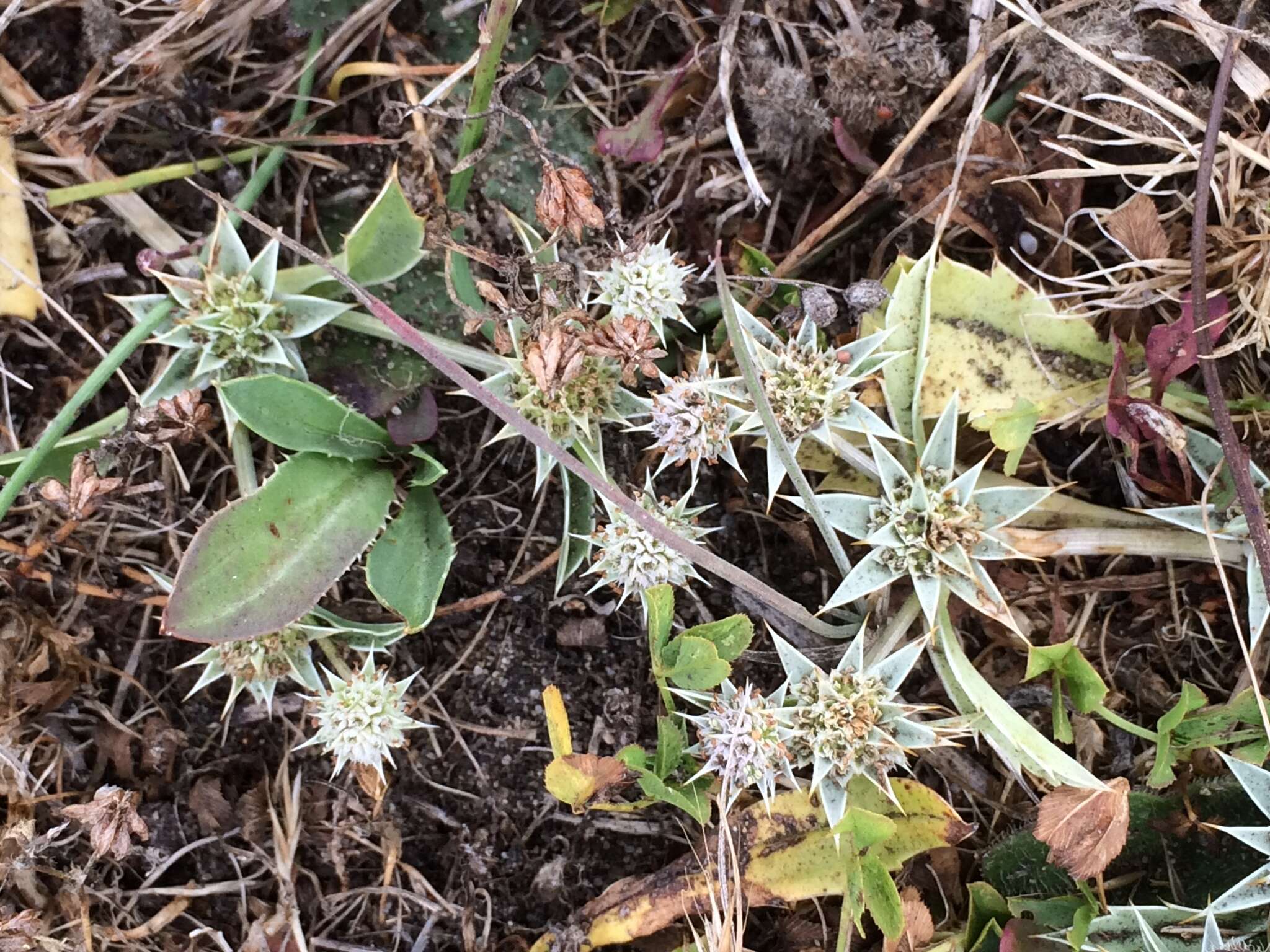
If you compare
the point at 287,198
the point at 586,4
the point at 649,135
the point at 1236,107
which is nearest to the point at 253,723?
the point at 287,198

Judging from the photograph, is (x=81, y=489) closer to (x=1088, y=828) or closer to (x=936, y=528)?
(x=936, y=528)

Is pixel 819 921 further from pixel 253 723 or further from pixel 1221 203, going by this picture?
pixel 1221 203

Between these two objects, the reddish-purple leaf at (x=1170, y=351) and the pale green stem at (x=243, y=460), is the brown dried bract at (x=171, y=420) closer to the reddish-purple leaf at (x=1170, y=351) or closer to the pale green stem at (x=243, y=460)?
the pale green stem at (x=243, y=460)

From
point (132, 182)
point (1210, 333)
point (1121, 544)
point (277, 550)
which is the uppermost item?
point (132, 182)

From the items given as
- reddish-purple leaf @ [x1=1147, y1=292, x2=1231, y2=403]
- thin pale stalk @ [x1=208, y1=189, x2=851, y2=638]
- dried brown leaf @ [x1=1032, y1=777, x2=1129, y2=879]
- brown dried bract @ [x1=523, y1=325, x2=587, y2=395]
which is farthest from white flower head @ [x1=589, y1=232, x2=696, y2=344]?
dried brown leaf @ [x1=1032, y1=777, x2=1129, y2=879]

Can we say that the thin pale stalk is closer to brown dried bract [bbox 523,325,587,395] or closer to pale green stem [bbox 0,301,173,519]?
brown dried bract [bbox 523,325,587,395]

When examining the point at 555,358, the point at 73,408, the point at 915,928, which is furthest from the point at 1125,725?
the point at 73,408

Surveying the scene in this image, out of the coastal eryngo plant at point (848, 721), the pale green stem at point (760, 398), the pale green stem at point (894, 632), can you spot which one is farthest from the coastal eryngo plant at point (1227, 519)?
the pale green stem at point (760, 398)
